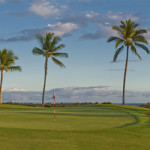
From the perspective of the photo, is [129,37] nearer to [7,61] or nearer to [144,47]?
[144,47]

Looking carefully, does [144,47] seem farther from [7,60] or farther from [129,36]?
[7,60]

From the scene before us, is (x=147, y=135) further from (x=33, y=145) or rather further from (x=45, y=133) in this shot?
(x=33, y=145)

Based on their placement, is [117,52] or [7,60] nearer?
[117,52]

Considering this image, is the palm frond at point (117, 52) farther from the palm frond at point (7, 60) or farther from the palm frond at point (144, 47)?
the palm frond at point (7, 60)

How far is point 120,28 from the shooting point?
152 feet

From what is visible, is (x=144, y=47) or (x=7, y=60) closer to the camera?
(x=144, y=47)

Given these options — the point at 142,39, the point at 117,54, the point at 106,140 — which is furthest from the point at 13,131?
the point at 142,39

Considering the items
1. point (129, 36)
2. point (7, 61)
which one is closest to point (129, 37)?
point (129, 36)

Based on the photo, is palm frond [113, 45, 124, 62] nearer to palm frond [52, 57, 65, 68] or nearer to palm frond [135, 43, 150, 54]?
palm frond [135, 43, 150, 54]

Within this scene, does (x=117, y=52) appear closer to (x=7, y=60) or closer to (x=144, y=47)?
(x=144, y=47)

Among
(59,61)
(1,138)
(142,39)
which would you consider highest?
(142,39)

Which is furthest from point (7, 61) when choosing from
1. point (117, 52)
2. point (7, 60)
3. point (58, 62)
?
point (117, 52)

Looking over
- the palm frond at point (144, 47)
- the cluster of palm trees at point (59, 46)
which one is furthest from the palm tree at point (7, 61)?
the palm frond at point (144, 47)

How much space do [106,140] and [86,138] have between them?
759 millimetres
